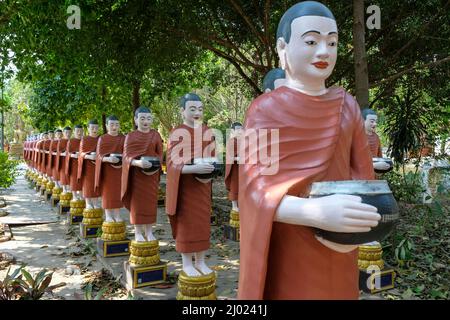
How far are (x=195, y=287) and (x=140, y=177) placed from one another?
1.67m

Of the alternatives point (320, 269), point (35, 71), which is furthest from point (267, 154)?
point (35, 71)

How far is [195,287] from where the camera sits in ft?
12.4

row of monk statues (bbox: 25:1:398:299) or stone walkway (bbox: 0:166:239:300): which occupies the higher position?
row of monk statues (bbox: 25:1:398:299)

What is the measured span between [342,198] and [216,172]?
2.18 meters

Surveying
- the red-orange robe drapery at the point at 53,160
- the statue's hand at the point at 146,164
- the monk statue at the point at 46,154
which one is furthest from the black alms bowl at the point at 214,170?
the monk statue at the point at 46,154

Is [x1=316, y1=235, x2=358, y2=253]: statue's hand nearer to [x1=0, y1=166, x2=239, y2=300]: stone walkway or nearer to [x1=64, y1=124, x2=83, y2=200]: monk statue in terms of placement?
[x1=0, y1=166, x2=239, y2=300]: stone walkway

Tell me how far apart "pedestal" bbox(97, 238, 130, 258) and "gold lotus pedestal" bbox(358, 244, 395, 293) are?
3.39m

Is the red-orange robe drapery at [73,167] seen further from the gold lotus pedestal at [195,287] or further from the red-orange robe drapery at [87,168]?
the gold lotus pedestal at [195,287]

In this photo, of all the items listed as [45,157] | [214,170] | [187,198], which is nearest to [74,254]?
[187,198]

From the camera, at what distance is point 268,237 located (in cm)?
163

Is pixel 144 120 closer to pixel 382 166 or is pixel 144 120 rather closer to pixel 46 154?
pixel 382 166

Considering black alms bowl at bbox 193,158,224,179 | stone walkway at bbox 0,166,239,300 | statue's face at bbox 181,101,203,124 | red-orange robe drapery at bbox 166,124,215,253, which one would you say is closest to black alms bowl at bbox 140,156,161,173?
red-orange robe drapery at bbox 166,124,215,253

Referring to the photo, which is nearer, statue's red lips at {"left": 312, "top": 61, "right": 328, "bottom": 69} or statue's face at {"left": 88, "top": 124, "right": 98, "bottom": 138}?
statue's red lips at {"left": 312, "top": 61, "right": 328, "bottom": 69}

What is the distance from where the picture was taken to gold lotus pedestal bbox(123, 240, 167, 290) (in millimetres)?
4563
